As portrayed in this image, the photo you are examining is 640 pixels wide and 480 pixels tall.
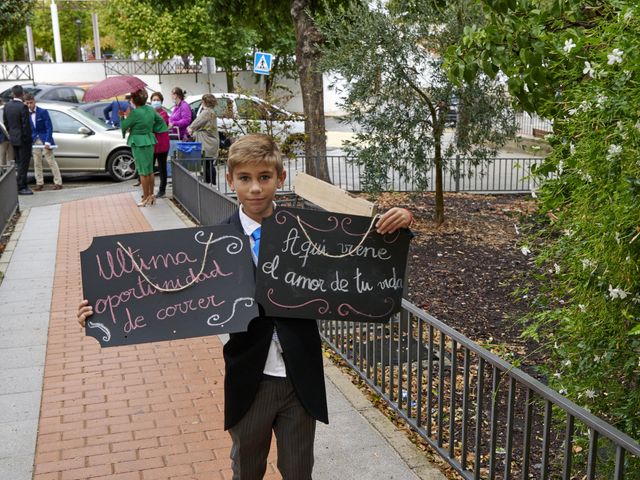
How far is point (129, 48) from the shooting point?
139 ft

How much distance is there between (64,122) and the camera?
16.6 meters

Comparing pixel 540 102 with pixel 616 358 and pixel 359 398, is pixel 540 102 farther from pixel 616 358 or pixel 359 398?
pixel 359 398

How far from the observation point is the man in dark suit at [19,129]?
1422cm

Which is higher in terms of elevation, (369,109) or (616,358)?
(369,109)

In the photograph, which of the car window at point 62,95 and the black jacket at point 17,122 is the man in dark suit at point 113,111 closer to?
the black jacket at point 17,122

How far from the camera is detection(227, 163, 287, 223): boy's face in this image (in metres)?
3.20

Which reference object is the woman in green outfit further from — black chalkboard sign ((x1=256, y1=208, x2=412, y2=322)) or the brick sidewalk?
black chalkboard sign ((x1=256, y1=208, x2=412, y2=322))

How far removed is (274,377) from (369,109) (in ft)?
26.8

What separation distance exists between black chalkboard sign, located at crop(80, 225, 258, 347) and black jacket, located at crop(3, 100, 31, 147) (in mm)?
12024

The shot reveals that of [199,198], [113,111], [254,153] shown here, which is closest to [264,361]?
[254,153]

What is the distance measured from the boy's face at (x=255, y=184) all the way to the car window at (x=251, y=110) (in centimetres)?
1015

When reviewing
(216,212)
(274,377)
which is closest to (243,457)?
(274,377)

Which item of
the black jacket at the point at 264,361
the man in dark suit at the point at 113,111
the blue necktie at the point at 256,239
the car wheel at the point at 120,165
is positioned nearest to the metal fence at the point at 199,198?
the car wheel at the point at 120,165

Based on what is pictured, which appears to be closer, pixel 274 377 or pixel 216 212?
pixel 274 377
